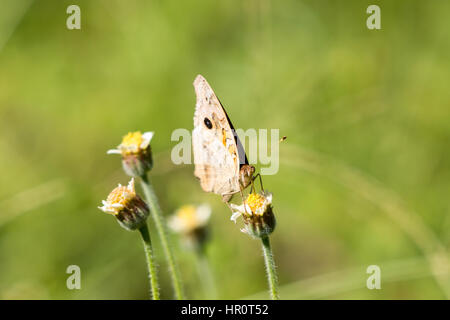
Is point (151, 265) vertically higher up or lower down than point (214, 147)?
lower down

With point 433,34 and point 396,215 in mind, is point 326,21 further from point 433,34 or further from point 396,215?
point 396,215

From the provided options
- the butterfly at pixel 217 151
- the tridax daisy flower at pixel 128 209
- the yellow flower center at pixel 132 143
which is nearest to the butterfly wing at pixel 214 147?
the butterfly at pixel 217 151

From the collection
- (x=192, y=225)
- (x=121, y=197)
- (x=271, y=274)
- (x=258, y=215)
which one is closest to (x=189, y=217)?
(x=192, y=225)

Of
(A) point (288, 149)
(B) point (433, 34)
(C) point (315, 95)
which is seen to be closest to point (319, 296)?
(A) point (288, 149)

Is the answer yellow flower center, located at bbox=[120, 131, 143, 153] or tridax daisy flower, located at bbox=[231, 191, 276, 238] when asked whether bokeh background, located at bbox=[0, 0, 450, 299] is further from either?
yellow flower center, located at bbox=[120, 131, 143, 153]

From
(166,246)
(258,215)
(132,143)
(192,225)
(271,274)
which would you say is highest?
(132,143)

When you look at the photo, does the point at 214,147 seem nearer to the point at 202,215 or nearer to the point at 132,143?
the point at 132,143
